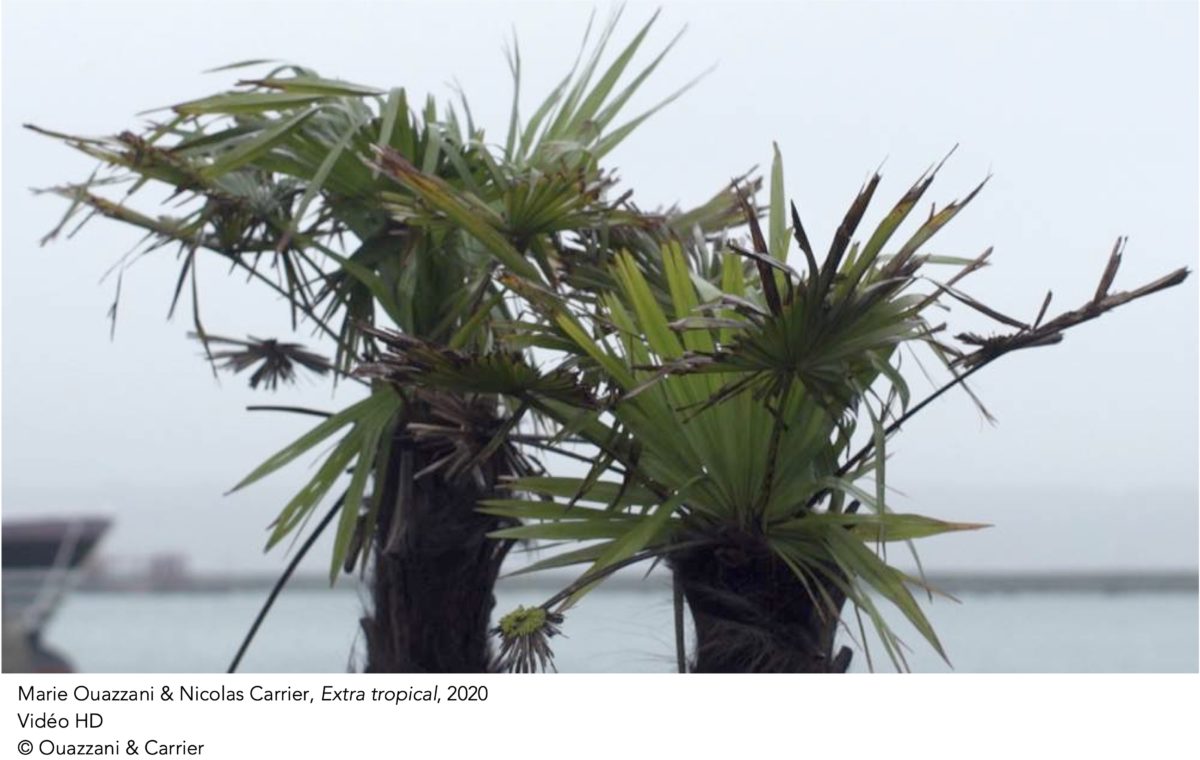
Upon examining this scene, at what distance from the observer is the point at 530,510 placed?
2889 mm

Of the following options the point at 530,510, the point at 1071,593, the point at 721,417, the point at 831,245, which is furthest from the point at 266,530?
the point at 1071,593

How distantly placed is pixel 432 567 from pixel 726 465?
40.8 inches

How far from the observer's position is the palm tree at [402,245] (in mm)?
3252

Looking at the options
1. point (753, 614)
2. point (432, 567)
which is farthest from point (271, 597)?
point (753, 614)

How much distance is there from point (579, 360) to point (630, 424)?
0.58 ft

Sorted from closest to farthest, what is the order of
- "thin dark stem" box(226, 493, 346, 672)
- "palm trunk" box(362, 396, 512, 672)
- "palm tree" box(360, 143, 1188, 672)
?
"palm tree" box(360, 143, 1188, 672), "thin dark stem" box(226, 493, 346, 672), "palm trunk" box(362, 396, 512, 672)

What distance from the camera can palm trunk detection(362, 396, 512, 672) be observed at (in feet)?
11.5

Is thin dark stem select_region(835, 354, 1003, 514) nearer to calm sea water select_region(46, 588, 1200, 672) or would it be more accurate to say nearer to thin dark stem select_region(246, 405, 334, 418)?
calm sea water select_region(46, 588, 1200, 672)

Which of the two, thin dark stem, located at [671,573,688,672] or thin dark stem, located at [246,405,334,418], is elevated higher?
thin dark stem, located at [246,405,334,418]

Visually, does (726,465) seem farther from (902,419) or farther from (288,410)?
(288,410)

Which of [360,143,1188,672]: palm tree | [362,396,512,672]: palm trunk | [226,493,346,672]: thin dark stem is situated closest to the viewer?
[360,143,1188,672]: palm tree

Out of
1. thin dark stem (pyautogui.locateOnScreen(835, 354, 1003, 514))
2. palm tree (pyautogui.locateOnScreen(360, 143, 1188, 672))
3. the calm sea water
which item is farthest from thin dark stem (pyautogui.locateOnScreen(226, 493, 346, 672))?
thin dark stem (pyautogui.locateOnScreen(835, 354, 1003, 514))

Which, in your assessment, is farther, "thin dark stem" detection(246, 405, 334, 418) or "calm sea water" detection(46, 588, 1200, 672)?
"thin dark stem" detection(246, 405, 334, 418)

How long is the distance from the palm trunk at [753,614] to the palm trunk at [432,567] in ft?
2.53
